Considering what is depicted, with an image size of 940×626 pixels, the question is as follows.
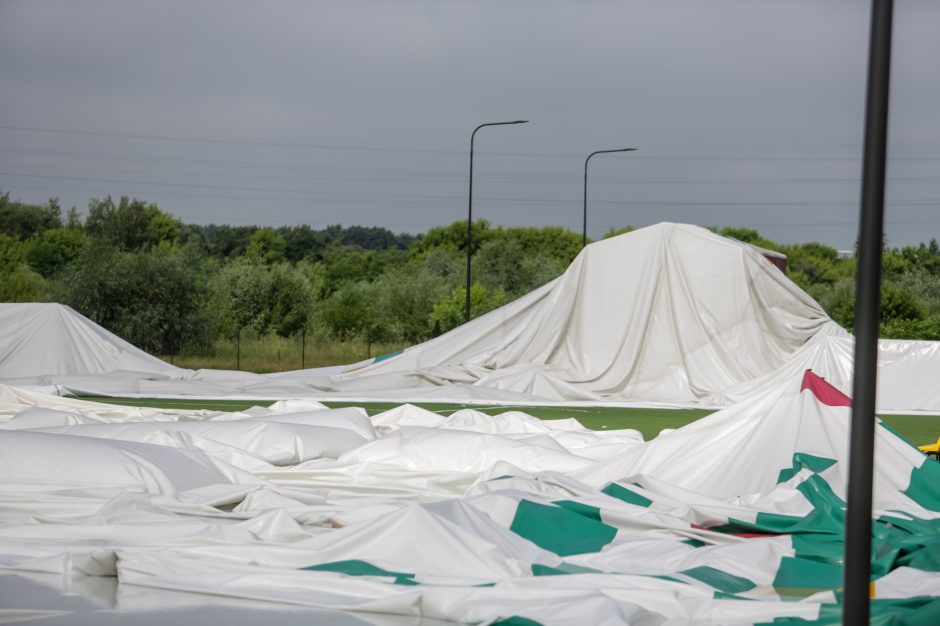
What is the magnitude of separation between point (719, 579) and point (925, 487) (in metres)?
3.57

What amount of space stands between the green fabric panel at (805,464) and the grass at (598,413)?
721cm

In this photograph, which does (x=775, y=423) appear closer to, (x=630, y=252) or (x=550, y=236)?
(x=630, y=252)

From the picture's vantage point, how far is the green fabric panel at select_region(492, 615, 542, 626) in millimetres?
5457

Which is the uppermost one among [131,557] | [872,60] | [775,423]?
[872,60]

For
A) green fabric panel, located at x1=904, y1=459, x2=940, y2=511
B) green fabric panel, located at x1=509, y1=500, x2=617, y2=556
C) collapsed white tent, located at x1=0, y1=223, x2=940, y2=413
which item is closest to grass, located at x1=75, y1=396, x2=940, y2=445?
collapsed white tent, located at x1=0, y1=223, x2=940, y2=413

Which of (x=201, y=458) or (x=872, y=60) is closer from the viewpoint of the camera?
(x=872, y=60)

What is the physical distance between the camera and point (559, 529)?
7.56 meters

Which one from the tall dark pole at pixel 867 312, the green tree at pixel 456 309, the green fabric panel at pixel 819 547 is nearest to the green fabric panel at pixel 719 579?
the green fabric panel at pixel 819 547

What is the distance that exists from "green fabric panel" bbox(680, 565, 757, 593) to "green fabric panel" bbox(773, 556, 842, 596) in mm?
201

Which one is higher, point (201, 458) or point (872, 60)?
point (872, 60)

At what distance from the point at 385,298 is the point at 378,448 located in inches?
1521

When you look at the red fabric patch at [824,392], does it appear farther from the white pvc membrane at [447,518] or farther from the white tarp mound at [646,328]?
the white tarp mound at [646,328]

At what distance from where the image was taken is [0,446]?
8.85 m

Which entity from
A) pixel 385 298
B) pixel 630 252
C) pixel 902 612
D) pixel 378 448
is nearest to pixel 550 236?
pixel 385 298
